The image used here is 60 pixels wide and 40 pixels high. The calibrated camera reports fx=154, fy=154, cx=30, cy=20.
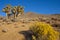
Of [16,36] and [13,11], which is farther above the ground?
[13,11]

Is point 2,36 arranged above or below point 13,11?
below

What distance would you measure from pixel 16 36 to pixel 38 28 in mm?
3351

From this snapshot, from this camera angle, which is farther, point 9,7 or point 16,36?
point 9,7

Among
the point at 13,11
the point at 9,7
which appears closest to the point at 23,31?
the point at 13,11

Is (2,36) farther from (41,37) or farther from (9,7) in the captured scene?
(9,7)

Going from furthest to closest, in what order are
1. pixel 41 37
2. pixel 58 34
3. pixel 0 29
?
pixel 0 29, pixel 58 34, pixel 41 37

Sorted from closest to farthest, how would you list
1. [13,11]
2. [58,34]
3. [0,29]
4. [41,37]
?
[41,37] < [58,34] < [0,29] < [13,11]

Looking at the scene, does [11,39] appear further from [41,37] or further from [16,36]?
[41,37]

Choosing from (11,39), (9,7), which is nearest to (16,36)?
(11,39)

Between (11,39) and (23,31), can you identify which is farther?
(23,31)

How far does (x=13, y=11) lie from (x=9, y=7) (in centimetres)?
301

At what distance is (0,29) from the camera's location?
82.6 feet

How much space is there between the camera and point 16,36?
71.1 ft

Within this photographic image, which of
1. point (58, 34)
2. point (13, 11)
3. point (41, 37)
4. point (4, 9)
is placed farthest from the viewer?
point (4, 9)
